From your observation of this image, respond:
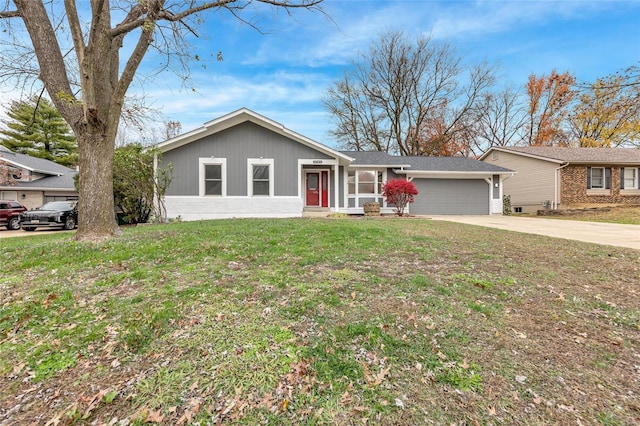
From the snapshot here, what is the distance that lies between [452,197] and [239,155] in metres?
12.2

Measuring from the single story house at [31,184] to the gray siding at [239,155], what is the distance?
1015 cm

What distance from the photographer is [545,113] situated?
90.2 ft

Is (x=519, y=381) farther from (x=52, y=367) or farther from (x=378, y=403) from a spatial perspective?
(x=52, y=367)

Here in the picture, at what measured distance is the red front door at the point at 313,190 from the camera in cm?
1524

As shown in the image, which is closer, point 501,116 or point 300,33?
point 300,33

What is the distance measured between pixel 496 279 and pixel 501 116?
32041 millimetres

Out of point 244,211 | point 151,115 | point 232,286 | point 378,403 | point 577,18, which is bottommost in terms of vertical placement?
point 378,403

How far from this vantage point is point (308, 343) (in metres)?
2.54

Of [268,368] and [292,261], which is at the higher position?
[292,261]

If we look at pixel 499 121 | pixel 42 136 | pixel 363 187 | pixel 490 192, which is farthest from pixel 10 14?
pixel 499 121

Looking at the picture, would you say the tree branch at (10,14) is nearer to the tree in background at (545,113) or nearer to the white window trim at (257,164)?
the white window trim at (257,164)

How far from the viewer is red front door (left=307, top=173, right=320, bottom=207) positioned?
15.2 metres

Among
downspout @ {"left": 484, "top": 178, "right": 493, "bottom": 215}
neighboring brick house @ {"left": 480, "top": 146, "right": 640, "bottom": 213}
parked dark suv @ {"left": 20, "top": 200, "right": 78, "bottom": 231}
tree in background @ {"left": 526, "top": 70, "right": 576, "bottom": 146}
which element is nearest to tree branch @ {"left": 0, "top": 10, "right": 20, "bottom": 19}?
parked dark suv @ {"left": 20, "top": 200, "right": 78, "bottom": 231}

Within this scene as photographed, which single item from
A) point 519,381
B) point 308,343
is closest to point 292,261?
point 308,343
